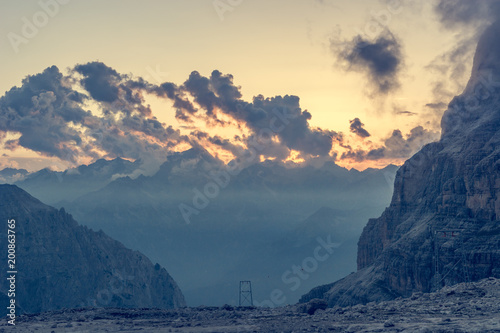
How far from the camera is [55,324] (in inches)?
3059

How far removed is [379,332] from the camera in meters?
64.2

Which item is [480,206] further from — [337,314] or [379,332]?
[379,332]

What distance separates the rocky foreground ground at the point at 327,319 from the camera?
66.9 meters

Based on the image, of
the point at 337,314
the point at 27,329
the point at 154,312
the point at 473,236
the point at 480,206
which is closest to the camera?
the point at 27,329

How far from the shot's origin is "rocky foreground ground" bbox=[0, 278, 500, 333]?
66.9 meters

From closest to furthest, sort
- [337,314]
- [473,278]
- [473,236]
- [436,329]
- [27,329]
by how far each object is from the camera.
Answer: [436,329], [27,329], [337,314], [473,278], [473,236]

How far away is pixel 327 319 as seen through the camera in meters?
75.4

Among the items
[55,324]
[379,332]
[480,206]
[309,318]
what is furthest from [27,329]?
[480,206]

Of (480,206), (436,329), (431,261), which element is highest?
(480,206)

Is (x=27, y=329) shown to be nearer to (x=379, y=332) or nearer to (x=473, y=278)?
(x=379, y=332)

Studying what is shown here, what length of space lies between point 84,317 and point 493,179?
153686mm

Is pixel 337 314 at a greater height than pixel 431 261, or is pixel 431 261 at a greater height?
pixel 431 261

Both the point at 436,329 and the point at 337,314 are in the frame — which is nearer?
the point at 436,329

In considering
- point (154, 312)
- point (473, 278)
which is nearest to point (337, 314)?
point (154, 312)
